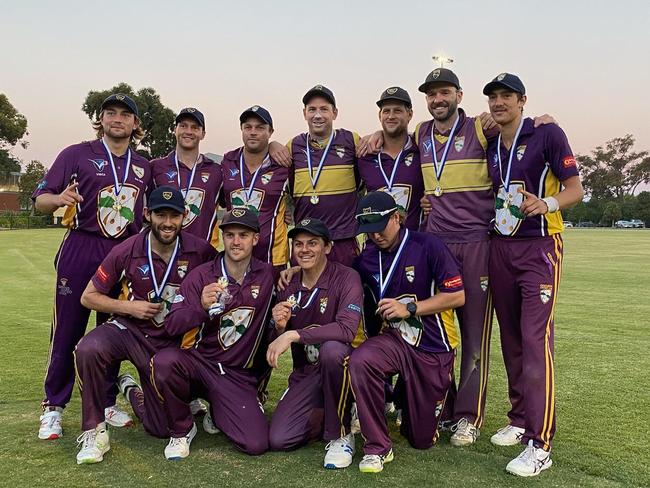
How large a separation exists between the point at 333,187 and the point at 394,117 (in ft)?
2.87

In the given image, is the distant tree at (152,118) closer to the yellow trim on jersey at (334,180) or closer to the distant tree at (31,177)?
the distant tree at (31,177)

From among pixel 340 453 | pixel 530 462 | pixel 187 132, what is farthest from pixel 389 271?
pixel 187 132

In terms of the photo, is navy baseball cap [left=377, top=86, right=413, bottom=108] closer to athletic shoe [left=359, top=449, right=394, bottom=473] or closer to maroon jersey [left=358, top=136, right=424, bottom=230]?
maroon jersey [left=358, top=136, right=424, bottom=230]

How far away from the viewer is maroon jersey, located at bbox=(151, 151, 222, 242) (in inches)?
212

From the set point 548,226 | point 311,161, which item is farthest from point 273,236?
point 548,226

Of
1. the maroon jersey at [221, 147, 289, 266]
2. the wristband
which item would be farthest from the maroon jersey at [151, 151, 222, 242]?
the wristband

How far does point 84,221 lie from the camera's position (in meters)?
4.90

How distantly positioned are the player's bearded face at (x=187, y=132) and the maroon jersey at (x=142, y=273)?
1138 millimetres

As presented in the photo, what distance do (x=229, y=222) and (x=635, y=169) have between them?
11392 centimetres

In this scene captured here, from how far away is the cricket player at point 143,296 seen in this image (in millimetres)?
4379

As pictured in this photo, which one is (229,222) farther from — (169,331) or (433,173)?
(433,173)

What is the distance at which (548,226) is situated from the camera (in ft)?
14.0

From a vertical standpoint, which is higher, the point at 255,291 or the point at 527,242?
the point at 527,242

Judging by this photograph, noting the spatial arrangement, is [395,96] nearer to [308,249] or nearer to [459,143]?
[459,143]
